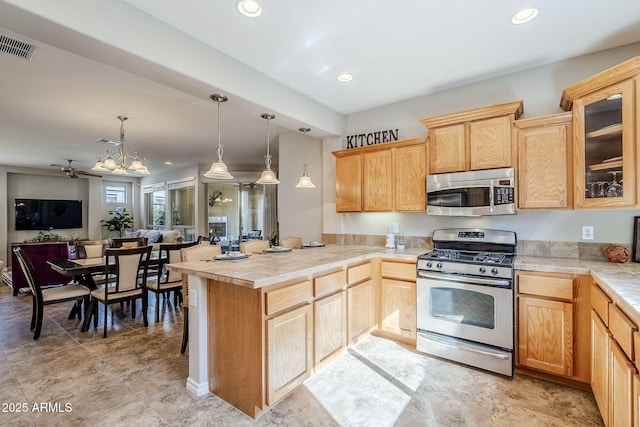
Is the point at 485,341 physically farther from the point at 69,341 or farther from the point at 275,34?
the point at 69,341

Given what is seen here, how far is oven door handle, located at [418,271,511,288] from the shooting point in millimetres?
2457

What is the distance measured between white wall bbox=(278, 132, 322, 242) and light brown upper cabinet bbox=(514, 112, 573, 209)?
2487 millimetres

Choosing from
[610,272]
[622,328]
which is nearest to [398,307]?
[610,272]

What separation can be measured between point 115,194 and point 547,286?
1130 cm

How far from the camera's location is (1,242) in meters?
7.41

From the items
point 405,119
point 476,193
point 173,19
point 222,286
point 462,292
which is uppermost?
point 173,19

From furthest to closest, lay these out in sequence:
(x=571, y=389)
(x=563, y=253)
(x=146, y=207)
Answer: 1. (x=146, y=207)
2. (x=563, y=253)
3. (x=571, y=389)

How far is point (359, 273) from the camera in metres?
3.02

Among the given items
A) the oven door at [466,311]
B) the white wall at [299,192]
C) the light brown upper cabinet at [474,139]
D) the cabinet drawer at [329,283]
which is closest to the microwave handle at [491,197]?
the light brown upper cabinet at [474,139]

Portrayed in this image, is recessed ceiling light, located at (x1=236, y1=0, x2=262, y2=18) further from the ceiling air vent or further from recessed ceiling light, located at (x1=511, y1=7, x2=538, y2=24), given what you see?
recessed ceiling light, located at (x1=511, y1=7, x2=538, y2=24)

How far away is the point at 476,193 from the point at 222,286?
2446mm

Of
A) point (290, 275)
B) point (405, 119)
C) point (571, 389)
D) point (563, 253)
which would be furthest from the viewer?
point (405, 119)

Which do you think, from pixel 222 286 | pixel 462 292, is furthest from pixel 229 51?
pixel 462 292

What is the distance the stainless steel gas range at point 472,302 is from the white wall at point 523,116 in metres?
0.28
